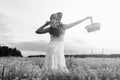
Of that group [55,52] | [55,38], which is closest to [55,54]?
[55,52]

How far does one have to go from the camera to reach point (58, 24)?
633 centimetres

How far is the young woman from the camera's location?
6.34 m

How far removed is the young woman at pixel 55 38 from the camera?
250 inches

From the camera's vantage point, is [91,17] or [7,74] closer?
[7,74]

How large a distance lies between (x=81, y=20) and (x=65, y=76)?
2.59 metres

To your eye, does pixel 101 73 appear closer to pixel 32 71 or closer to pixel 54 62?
pixel 32 71

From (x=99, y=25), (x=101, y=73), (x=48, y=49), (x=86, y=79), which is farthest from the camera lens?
(x=48, y=49)

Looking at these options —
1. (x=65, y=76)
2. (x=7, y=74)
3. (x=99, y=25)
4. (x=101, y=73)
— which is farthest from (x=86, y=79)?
(x=99, y=25)

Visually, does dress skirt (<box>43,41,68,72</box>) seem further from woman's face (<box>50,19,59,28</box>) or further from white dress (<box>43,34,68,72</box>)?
woman's face (<box>50,19,59,28</box>)

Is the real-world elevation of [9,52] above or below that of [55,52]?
above

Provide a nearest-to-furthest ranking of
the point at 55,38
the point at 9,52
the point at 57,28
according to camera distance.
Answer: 1. the point at 57,28
2. the point at 55,38
3. the point at 9,52

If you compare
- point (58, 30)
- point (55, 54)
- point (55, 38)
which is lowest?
point (55, 54)

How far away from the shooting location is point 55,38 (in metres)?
6.48

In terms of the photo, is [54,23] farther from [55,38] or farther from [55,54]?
[55,54]
